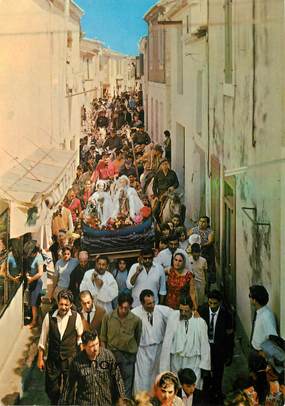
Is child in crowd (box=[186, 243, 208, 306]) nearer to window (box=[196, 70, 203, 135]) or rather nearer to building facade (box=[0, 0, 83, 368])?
window (box=[196, 70, 203, 135])

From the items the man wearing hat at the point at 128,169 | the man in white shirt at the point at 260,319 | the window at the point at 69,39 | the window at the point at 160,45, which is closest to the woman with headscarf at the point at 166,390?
the man in white shirt at the point at 260,319

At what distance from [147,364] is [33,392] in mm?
664

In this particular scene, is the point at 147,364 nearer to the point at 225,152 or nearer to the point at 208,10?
the point at 225,152

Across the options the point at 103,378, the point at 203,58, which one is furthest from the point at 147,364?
the point at 203,58

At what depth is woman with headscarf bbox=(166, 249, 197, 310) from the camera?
15.6 ft

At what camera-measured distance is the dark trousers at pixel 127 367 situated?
4691 millimetres

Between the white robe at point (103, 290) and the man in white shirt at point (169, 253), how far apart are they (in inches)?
11.5

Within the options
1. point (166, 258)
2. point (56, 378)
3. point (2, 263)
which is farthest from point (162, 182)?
point (56, 378)

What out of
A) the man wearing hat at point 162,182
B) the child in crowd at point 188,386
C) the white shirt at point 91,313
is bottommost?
the child in crowd at point 188,386

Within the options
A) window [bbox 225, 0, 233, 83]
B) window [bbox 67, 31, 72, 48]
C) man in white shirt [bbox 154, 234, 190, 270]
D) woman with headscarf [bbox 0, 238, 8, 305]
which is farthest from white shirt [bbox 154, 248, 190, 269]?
window [bbox 67, 31, 72, 48]

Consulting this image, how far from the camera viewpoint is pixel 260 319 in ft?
15.2

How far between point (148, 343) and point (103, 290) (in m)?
0.39

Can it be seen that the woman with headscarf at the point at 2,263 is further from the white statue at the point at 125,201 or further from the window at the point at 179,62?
the window at the point at 179,62

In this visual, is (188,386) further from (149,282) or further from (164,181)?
(164,181)
